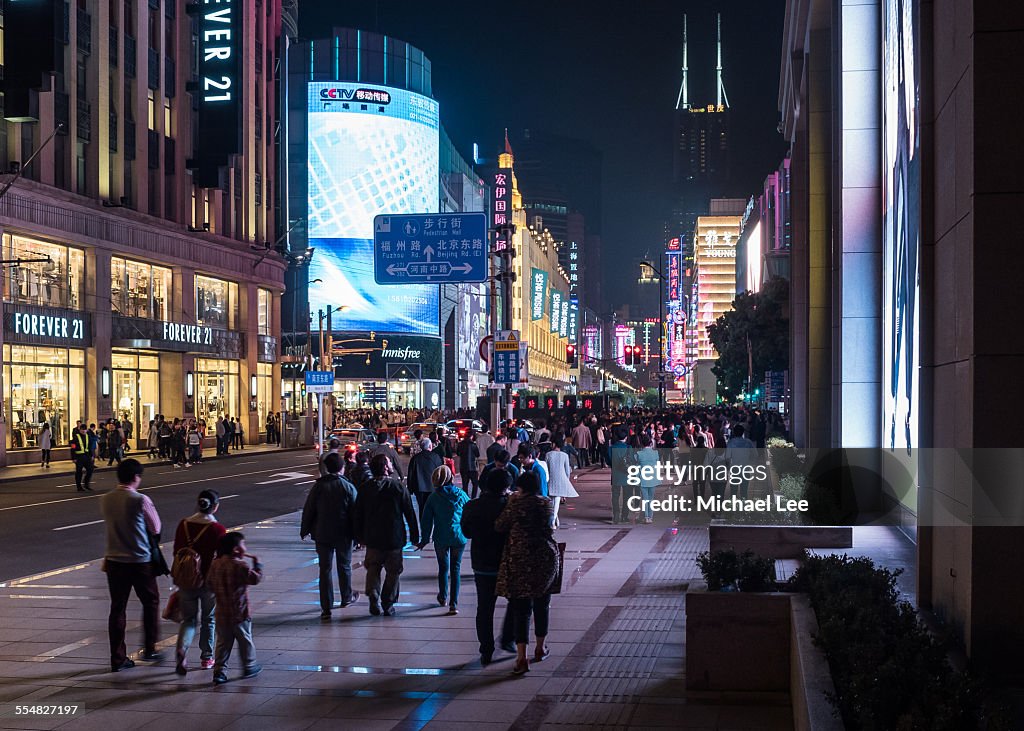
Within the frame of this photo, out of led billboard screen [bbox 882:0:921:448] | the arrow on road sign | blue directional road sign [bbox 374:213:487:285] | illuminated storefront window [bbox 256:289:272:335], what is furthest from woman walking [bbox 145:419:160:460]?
led billboard screen [bbox 882:0:921:448]

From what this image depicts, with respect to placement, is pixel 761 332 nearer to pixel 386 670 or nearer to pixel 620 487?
pixel 620 487

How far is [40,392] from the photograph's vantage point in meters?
40.7

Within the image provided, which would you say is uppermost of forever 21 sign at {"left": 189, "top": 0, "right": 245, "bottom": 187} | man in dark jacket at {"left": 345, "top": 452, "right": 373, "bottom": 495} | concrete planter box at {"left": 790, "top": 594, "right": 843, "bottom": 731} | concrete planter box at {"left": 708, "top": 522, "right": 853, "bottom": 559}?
forever 21 sign at {"left": 189, "top": 0, "right": 245, "bottom": 187}

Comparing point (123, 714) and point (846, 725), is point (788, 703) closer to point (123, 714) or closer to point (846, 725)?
point (846, 725)

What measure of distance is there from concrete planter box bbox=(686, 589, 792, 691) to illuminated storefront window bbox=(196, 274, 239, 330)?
4805 centimetres

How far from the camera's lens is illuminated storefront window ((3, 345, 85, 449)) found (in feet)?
128

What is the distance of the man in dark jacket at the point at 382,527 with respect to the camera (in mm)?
11391

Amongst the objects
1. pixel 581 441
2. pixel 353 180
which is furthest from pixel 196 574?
pixel 353 180

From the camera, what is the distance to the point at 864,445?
1939 centimetres

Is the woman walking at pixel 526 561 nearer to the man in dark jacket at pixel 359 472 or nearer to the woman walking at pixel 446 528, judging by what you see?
the woman walking at pixel 446 528

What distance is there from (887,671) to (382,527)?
705 cm

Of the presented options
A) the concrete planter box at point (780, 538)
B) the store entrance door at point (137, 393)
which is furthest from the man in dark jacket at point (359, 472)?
the store entrance door at point (137, 393)

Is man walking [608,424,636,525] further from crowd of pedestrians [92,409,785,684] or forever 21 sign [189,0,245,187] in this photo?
forever 21 sign [189,0,245,187]

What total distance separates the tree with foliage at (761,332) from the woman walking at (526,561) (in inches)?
2040
